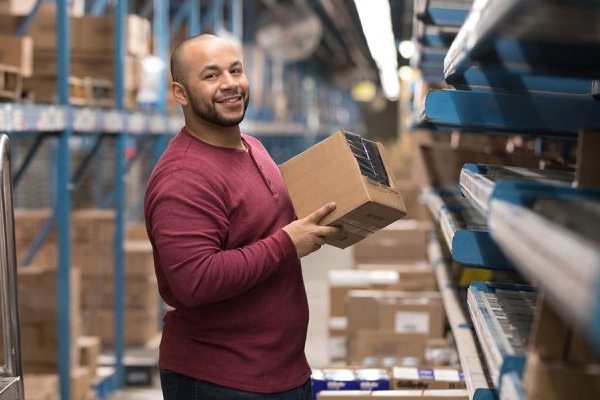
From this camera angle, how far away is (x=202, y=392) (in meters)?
2.83

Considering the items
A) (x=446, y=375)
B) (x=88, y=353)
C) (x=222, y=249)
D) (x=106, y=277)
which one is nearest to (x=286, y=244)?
(x=222, y=249)

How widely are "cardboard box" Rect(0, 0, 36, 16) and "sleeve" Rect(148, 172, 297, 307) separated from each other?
299 cm

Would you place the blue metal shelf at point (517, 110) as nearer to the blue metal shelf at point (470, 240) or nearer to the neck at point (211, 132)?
the blue metal shelf at point (470, 240)

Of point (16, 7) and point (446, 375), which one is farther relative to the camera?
point (16, 7)

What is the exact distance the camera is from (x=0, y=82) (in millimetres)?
4605

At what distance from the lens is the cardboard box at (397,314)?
5363 millimetres

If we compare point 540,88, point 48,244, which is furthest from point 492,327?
point 48,244

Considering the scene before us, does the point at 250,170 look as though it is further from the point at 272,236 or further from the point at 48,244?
the point at 48,244

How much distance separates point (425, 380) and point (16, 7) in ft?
9.98

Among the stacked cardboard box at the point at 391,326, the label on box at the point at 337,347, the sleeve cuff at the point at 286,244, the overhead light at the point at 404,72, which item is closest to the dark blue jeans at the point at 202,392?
the sleeve cuff at the point at 286,244

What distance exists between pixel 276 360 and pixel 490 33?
152 cm

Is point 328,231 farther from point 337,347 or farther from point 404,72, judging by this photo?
point 404,72

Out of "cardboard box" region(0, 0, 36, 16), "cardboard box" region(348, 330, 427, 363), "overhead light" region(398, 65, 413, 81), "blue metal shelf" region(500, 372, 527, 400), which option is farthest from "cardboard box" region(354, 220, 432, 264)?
"overhead light" region(398, 65, 413, 81)

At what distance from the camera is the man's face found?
284cm
